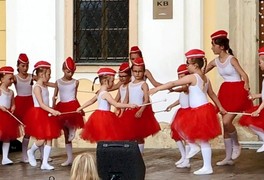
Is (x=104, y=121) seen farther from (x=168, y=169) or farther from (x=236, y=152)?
(x=236, y=152)

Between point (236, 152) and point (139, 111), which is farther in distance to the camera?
point (236, 152)

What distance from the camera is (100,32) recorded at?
14859 millimetres

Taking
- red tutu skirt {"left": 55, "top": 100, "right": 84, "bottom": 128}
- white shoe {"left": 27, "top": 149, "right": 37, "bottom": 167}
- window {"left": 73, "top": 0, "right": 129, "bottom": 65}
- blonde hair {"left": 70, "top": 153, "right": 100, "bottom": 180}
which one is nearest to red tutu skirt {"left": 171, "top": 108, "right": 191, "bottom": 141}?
red tutu skirt {"left": 55, "top": 100, "right": 84, "bottom": 128}

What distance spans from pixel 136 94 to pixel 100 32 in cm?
370

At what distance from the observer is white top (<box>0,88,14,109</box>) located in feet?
39.0

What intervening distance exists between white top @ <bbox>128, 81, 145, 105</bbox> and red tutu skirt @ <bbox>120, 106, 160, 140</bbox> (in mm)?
135

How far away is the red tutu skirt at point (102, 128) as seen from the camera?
1097cm

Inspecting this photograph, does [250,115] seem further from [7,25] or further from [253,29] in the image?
[7,25]

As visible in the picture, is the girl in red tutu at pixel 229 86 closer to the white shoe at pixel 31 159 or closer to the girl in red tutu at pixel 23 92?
the white shoe at pixel 31 159

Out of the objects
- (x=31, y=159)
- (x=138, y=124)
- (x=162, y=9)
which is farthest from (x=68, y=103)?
(x=162, y=9)

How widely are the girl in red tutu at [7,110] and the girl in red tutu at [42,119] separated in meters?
0.39

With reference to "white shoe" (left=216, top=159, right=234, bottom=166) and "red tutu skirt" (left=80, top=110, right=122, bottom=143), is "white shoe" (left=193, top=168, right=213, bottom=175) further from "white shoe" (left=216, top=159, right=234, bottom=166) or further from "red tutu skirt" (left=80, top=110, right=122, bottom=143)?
"red tutu skirt" (left=80, top=110, right=122, bottom=143)

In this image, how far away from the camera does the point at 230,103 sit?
37.3 ft

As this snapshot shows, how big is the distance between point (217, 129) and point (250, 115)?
22.2 inches
